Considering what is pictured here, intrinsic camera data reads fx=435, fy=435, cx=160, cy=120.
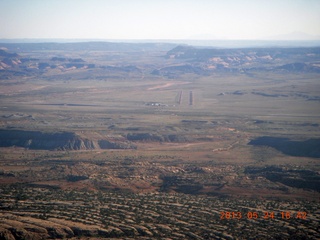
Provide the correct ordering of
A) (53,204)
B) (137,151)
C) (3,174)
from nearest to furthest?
(53,204) → (3,174) → (137,151)

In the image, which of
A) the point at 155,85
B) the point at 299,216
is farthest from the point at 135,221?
the point at 155,85

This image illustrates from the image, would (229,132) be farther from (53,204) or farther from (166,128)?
(53,204)

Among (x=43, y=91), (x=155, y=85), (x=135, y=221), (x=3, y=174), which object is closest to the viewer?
(x=135, y=221)
